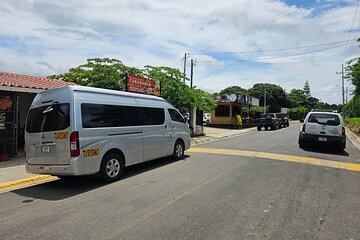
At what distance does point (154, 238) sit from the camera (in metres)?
3.90

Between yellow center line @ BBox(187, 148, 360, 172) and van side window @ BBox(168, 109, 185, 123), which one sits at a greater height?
van side window @ BBox(168, 109, 185, 123)

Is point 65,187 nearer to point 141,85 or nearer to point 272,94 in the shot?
point 141,85

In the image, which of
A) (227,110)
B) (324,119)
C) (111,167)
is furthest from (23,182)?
(227,110)

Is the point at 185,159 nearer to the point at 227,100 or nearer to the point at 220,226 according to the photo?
the point at 220,226

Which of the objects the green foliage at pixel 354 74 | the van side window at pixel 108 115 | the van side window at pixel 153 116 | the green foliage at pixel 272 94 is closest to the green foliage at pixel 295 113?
the green foliage at pixel 272 94

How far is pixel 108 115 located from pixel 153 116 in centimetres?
195

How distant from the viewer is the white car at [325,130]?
12.5 m

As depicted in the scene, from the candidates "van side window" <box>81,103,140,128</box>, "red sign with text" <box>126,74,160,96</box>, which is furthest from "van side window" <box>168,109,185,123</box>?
"red sign with text" <box>126,74,160,96</box>

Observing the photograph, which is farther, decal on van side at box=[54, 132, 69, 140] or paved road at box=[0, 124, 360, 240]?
decal on van side at box=[54, 132, 69, 140]

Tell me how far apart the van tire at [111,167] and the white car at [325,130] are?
9020 mm

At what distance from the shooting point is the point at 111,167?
7.26 m

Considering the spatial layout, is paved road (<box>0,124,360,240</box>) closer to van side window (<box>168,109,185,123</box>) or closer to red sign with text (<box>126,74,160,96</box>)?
van side window (<box>168,109,185,123</box>)

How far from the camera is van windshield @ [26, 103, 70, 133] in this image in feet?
21.7

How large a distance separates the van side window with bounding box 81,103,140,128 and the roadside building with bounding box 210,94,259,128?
25.6 m
